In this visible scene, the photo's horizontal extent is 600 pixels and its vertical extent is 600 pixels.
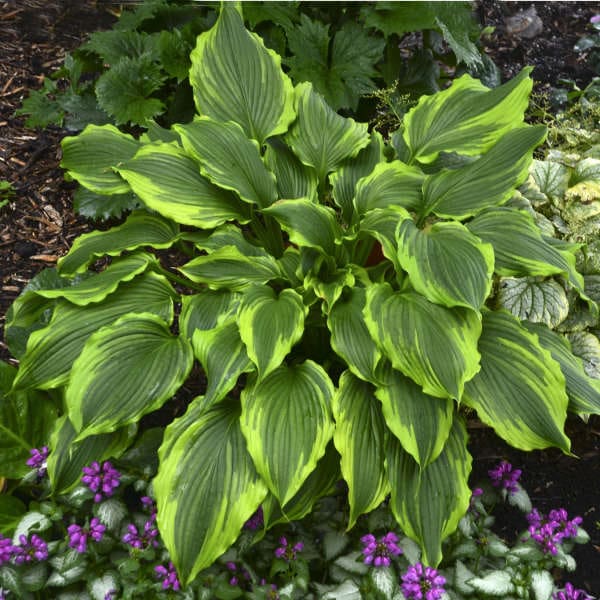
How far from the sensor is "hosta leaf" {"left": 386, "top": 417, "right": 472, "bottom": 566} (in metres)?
1.82

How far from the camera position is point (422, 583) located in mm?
1753

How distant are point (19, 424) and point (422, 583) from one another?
143cm

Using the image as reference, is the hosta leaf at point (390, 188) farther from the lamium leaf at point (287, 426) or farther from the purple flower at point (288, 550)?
the purple flower at point (288, 550)

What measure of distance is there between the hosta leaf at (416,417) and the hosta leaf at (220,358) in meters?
0.40

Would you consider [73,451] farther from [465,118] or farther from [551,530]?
→ [465,118]

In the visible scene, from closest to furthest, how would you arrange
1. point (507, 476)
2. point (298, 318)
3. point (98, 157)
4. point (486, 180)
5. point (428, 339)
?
point (428, 339) → point (298, 318) → point (507, 476) → point (486, 180) → point (98, 157)

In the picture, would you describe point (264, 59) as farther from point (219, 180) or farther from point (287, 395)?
point (287, 395)

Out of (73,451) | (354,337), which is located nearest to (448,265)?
(354,337)

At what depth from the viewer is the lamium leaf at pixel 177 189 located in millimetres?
2229

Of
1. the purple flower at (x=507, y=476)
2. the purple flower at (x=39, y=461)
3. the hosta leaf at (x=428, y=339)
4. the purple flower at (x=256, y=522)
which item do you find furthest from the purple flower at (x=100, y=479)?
the purple flower at (x=507, y=476)

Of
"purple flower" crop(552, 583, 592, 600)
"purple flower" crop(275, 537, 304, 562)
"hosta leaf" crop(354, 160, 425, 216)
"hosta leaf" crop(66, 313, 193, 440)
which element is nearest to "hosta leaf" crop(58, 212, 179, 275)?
"hosta leaf" crop(66, 313, 193, 440)

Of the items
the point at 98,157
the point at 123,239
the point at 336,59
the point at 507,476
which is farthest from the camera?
the point at 336,59

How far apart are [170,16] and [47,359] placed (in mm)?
1992

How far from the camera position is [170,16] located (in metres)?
3.27
